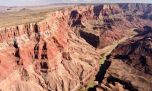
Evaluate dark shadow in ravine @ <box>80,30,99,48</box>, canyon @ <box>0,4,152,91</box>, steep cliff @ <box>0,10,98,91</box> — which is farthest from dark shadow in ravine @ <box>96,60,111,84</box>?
dark shadow in ravine @ <box>80,30,99,48</box>

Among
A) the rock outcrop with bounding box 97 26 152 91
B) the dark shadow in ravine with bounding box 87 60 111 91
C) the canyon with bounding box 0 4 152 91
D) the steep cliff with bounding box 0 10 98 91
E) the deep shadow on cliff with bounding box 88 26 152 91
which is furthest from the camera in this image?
the dark shadow in ravine with bounding box 87 60 111 91

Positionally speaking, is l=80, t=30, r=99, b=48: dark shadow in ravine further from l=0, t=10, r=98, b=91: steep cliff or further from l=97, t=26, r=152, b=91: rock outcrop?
l=0, t=10, r=98, b=91: steep cliff

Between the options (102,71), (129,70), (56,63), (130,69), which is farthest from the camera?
(102,71)

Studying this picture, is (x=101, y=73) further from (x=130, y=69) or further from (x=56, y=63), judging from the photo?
(x=56, y=63)

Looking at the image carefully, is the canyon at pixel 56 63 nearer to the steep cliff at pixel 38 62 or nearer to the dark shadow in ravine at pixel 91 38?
the steep cliff at pixel 38 62

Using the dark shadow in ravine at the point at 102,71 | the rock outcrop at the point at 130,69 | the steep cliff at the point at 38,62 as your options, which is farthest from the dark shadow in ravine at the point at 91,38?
the steep cliff at the point at 38,62

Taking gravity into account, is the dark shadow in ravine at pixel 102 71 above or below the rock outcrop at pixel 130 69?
below

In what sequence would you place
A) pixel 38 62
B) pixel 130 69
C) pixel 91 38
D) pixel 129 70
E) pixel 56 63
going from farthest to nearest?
pixel 91 38 < pixel 130 69 < pixel 129 70 < pixel 56 63 < pixel 38 62

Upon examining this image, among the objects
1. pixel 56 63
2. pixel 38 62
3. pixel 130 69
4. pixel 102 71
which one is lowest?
pixel 102 71

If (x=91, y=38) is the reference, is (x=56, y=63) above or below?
above

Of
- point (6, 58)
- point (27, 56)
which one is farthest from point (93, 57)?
point (6, 58)

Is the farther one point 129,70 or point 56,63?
point 129,70

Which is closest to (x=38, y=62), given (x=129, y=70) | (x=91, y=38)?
(x=129, y=70)
